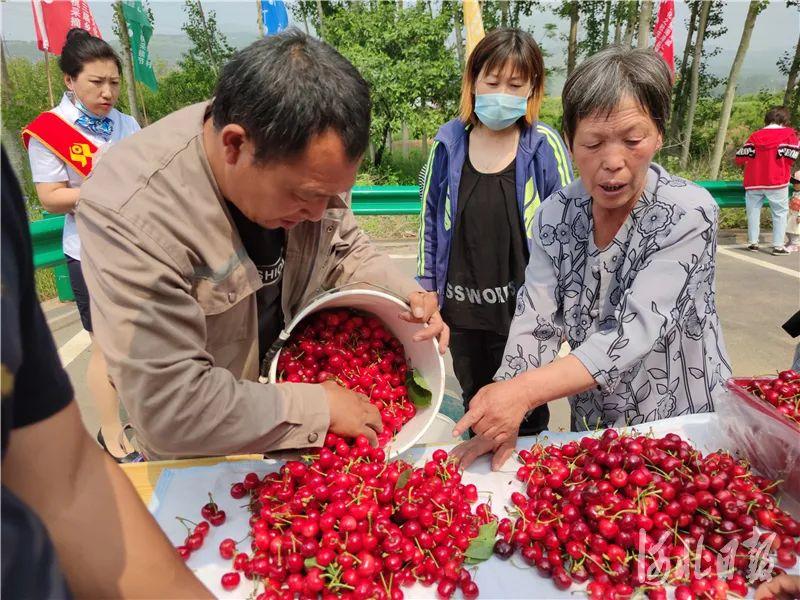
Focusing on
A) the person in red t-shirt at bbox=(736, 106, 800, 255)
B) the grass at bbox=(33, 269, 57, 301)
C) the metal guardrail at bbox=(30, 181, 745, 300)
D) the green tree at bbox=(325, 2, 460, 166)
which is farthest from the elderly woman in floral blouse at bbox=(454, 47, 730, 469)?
the green tree at bbox=(325, 2, 460, 166)

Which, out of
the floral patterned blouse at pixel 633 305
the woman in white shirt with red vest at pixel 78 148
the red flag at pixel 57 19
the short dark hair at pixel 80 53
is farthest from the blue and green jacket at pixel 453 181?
the red flag at pixel 57 19

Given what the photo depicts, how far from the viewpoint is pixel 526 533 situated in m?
1.35

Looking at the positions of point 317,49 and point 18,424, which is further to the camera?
point 317,49

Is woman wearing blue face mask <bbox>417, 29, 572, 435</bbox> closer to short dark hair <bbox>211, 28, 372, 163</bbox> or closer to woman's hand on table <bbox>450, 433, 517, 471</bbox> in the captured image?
woman's hand on table <bbox>450, 433, 517, 471</bbox>

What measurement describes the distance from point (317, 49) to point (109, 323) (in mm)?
776

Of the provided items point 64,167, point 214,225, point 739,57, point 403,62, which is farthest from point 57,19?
point 739,57

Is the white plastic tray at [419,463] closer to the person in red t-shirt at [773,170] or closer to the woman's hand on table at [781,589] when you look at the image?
the woman's hand on table at [781,589]

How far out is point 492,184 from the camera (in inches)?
116

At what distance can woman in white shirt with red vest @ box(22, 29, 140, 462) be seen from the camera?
320 cm

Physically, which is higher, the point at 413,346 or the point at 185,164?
the point at 185,164

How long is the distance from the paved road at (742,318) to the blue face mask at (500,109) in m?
1.78

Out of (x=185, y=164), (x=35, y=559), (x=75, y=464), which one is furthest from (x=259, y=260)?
(x=35, y=559)

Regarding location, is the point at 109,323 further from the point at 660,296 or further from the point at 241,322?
the point at 660,296

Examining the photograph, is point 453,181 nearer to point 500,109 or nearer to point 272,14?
point 500,109
